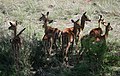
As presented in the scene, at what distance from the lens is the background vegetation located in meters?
4.78

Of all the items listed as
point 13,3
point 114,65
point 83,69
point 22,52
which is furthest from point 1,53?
point 13,3

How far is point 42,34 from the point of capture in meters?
5.99

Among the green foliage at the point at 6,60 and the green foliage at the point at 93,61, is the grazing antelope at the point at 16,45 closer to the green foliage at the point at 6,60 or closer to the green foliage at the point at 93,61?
the green foliage at the point at 6,60

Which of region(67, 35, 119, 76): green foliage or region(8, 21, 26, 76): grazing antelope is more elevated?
region(8, 21, 26, 76): grazing antelope

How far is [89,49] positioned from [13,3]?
3.35 m

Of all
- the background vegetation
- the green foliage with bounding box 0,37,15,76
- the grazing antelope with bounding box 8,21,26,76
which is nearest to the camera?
the grazing antelope with bounding box 8,21,26,76

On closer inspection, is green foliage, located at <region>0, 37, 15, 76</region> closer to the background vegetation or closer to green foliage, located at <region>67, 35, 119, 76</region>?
the background vegetation

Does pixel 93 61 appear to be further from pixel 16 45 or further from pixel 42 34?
pixel 42 34

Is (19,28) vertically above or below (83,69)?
above

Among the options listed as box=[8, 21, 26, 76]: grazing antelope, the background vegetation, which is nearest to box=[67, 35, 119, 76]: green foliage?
the background vegetation

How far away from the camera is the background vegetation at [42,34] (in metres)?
4.78

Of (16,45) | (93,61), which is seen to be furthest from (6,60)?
(93,61)

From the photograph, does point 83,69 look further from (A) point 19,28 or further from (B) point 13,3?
(B) point 13,3

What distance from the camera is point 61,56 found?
5.14m
